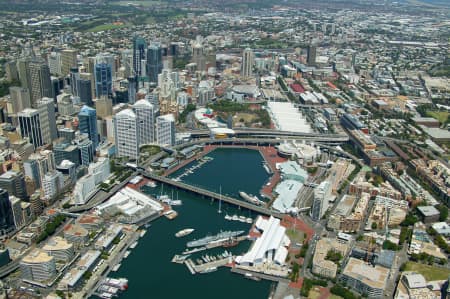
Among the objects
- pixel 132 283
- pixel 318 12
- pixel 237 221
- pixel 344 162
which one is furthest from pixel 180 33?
pixel 132 283

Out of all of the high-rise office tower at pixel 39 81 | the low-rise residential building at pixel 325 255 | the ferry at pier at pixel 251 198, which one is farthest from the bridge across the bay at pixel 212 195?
the high-rise office tower at pixel 39 81

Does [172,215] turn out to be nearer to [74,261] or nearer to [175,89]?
[74,261]

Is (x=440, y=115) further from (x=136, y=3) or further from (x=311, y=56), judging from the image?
(x=136, y=3)

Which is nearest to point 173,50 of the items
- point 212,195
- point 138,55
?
point 138,55

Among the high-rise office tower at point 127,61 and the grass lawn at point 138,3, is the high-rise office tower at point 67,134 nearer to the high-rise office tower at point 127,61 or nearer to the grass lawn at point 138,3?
the high-rise office tower at point 127,61

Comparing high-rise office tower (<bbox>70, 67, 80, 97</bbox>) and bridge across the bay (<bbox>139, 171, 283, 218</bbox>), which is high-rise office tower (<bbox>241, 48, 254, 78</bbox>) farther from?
bridge across the bay (<bbox>139, 171, 283, 218</bbox>)

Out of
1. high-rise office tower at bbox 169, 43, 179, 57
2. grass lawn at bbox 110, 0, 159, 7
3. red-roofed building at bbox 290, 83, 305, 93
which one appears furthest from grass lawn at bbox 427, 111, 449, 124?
grass lawn at bbox 110, 0, 159, 7

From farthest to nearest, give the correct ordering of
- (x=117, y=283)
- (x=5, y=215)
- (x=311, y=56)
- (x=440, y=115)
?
(x=311, y=56), (x=440, y=115), (x=5, y=215), (x=117, y=283)
